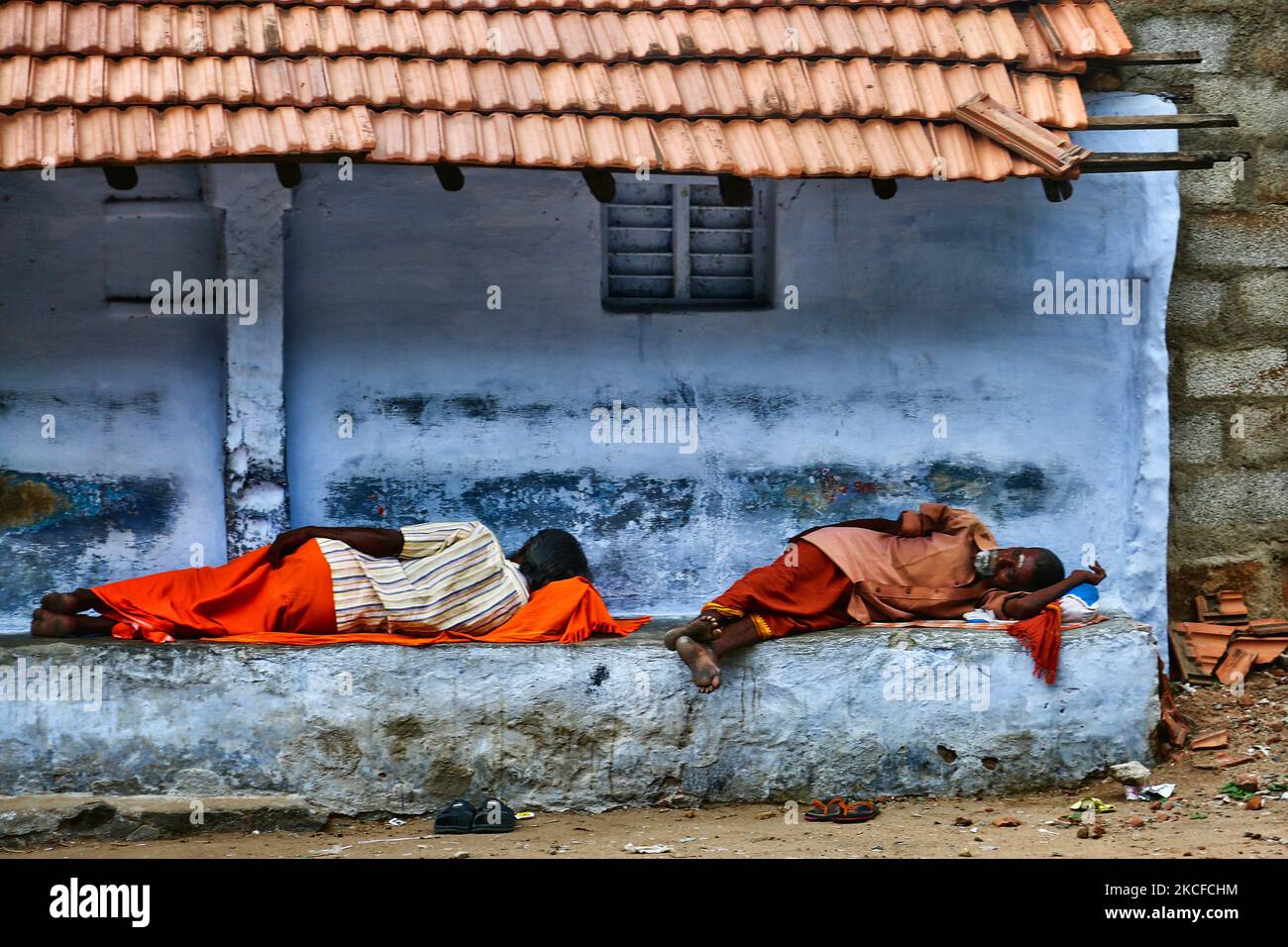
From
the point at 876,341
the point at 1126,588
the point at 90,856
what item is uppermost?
the point at 876,341

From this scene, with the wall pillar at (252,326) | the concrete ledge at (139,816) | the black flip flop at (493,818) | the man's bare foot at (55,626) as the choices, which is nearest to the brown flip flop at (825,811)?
the black flip flop at (493,818)

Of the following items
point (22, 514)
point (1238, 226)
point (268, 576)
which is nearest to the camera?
point (268, 576)

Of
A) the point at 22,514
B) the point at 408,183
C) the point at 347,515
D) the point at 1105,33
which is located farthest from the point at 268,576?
the point at 1105,33

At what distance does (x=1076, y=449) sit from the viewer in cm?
764

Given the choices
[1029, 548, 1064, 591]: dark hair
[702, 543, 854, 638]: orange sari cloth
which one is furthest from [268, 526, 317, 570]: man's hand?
[1029, 548, 1064, 591]: dark hair

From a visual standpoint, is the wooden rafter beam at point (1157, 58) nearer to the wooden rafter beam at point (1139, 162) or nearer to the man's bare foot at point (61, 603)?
the wooden rafter beam at point (1139, 162)

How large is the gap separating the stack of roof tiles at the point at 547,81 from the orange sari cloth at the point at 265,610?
176 centimetres

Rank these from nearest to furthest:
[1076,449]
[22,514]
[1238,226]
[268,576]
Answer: [268,576], [22,514], [1076,449], [1238,226]

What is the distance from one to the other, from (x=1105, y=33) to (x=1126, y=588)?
2.67 meters

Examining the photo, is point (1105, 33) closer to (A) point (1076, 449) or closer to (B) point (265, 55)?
(A) point (1076, 449)

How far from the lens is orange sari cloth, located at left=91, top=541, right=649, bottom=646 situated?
6.54 meters

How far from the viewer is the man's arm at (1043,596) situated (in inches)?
267

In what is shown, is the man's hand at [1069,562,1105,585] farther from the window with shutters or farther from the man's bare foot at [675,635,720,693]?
the window with shutters

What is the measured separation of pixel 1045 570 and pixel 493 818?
2.65m
